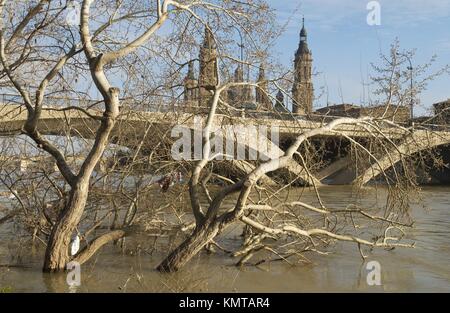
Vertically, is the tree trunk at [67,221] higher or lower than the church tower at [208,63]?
lower

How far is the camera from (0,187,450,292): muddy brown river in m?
7.42

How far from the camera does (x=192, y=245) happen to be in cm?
762

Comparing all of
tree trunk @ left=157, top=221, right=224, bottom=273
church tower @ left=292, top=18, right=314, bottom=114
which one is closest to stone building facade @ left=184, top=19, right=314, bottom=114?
church tower @ left=292, top=18, right=314, bottom=114

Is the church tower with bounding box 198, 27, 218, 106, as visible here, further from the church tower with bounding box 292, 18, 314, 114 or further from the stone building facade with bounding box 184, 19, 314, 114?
the church tower with bounding box 292, 18, 314, 114

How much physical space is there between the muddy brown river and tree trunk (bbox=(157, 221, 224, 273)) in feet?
0.50

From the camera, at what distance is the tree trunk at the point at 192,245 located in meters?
7.53

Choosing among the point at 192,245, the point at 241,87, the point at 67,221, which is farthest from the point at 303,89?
the point at 67,221

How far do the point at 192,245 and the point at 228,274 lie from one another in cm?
104

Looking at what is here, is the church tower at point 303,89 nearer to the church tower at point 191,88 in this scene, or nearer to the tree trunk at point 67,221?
the church tower at point 191,88

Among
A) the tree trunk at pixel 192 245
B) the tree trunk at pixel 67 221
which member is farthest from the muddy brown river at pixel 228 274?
the tree trunk at pixel 67 221

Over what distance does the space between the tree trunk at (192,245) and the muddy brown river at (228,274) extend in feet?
0.50

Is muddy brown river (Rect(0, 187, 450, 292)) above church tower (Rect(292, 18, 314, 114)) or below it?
below
